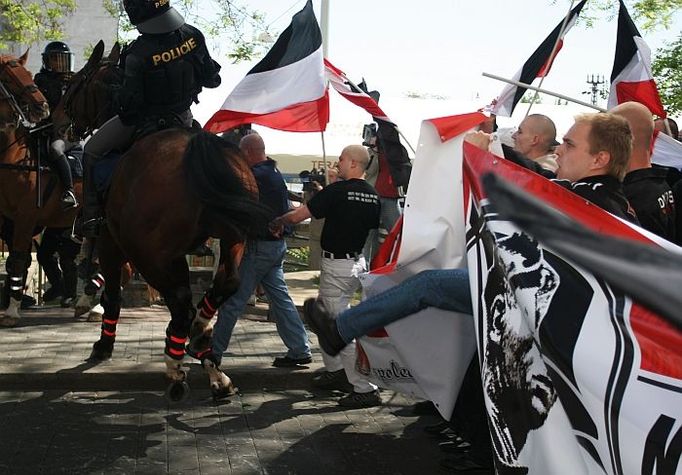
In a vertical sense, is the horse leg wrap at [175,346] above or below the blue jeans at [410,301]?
below

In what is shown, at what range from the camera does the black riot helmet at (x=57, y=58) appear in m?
11.8

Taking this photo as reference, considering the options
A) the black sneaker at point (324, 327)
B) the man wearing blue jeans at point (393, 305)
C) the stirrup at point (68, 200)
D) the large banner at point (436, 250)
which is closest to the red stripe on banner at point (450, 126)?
the large banner at point (436, 250)

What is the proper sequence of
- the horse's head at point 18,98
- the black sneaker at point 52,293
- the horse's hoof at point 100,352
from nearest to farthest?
the horse's hoof at point 100,352 < the horse's head at point 18,98 < the black sneaker at point 52,293

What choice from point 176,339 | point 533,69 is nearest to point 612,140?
point 176,339

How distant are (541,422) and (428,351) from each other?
218 cm

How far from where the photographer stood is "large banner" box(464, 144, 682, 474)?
3002mm

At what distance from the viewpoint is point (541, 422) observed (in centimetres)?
388

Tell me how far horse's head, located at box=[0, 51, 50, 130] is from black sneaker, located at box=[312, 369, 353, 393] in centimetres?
481

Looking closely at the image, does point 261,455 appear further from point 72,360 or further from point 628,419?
point 628,419

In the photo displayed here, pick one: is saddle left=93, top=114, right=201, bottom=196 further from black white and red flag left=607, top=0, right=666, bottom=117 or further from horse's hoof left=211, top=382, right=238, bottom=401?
black white and red flag left=607, top=0, right=666, bottom=117

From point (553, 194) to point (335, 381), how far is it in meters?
4.66

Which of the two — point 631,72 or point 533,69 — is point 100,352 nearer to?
point 533,69

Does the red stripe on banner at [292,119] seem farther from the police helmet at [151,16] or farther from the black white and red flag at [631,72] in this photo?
the black white and red flag at [631,72]

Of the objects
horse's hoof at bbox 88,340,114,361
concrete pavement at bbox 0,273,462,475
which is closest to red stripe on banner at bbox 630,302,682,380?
concrete pavement at bbox 0,273,462,475
